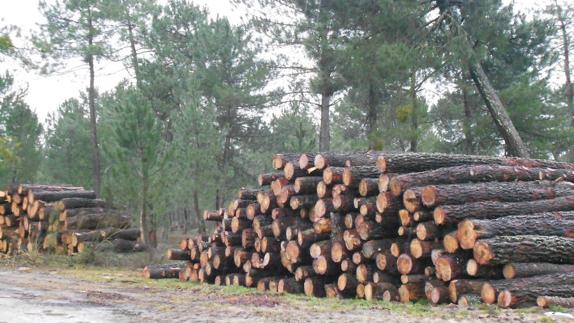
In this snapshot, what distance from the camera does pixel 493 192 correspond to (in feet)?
25.8

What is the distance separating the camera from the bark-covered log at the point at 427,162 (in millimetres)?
8281

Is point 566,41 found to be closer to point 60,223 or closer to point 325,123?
point 325,123

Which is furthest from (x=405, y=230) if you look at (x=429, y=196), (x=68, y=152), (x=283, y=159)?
(x=68, y=152)

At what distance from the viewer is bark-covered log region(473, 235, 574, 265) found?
6.67 meters

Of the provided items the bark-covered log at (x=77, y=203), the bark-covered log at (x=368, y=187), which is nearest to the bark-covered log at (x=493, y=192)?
the bark-covered log at (x=368, y=187)

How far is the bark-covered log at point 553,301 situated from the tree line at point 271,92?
35.1 feet

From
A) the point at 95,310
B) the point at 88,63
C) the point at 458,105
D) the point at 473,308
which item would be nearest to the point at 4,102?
the point at 88,63

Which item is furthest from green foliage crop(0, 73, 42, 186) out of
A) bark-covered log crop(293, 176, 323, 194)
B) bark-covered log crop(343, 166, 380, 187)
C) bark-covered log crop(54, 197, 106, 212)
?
bark-covered log crop(343, 166, 380, 187)

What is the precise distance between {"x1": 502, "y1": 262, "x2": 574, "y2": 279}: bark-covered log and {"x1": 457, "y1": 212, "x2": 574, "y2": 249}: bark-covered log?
1.32ft

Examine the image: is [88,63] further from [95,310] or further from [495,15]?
[95,310]

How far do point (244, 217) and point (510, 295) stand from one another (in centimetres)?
524

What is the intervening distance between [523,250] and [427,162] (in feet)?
7.50

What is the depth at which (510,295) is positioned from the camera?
627 centimetres

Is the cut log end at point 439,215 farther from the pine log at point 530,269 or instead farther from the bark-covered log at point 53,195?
the bark-covered log at point 53,195
